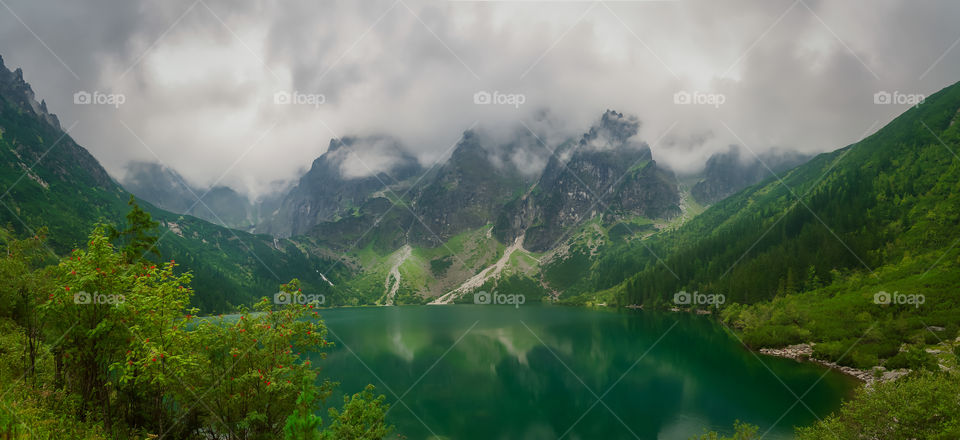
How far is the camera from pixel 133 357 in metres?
13.3

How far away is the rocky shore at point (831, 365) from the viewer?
48562 mm

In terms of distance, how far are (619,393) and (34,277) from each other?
55.5 meters

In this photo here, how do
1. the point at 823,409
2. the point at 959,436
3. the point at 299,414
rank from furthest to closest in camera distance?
the point at 823,409, the point at 959,436, the point at 299,414

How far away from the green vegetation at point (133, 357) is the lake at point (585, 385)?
23.9 meters

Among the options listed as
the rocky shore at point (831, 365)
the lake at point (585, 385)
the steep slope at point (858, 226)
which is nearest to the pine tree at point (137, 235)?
the lake at point (585, 385)

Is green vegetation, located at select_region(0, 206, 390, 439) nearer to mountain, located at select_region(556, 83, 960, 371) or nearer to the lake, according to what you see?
the lake

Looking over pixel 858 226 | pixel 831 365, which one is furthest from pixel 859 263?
pixel 831 365

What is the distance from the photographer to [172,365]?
12.8 meters

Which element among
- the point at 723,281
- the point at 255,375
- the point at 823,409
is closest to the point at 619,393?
the point at 823,409

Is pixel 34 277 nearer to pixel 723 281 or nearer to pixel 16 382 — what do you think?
pixel 16 382

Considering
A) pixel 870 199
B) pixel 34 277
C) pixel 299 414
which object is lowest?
pixel 299 414

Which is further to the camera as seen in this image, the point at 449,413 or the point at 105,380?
the point at 449,413

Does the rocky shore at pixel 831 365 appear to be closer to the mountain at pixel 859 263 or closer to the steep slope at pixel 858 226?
the mountain at pixel 859 263

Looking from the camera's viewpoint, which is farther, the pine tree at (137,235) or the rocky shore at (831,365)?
the rocky shore at (831,365)
